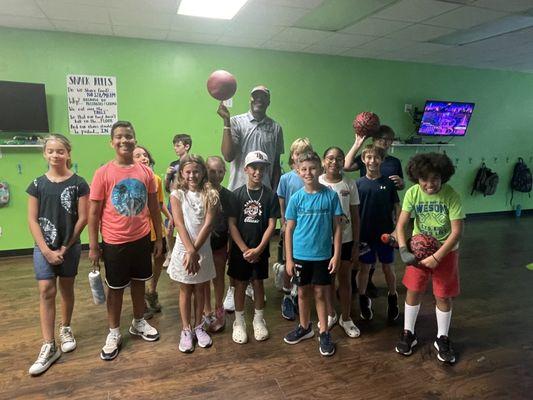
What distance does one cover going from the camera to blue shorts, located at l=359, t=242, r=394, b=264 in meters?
2.56

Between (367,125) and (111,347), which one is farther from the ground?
(367,125)

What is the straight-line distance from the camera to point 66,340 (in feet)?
7.33

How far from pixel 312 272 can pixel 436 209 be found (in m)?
0.83

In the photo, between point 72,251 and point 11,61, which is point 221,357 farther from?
point 11,61

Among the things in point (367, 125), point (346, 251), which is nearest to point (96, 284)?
point (346, 251)

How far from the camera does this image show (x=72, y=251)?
2076 millimetres

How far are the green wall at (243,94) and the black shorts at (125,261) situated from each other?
263cm

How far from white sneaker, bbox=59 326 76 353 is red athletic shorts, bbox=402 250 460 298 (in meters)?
2.20

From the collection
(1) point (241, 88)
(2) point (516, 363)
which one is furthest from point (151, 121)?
(2) point (516, 363)

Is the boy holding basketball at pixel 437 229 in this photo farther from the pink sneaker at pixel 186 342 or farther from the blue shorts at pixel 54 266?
the blue shorts at pixel 54 266

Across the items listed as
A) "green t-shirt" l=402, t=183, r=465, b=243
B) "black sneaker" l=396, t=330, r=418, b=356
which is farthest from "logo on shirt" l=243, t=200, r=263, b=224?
"black sneaker" l=396, t=330, r=418, b=356

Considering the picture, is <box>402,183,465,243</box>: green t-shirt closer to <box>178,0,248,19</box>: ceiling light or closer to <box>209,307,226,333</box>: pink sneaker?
<box>209,307,226,333</box>: pink sneaker

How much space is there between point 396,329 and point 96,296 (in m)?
2.06

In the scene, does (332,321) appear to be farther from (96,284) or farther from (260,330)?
(96,284)
